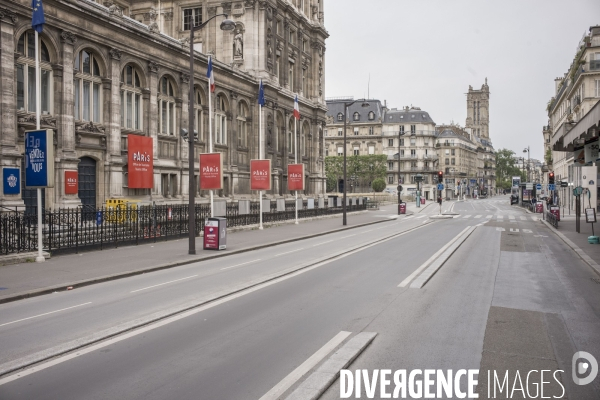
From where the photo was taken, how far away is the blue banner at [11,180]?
23095 millimetres

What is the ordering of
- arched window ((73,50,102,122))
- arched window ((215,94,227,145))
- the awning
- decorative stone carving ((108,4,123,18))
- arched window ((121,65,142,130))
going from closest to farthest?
the awning < arched window ((73,50,102,122)) < decorative stone carving ((108,4,123,18)) < arched window ((121,65,142,130)) < arched window ((215,94,227,145))

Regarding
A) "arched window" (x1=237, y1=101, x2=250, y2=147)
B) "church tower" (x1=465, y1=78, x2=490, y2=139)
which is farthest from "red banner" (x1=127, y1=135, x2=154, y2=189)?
"church tower" (x1=465, y1=78, x2=490, y2=139)

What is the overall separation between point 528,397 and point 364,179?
351ft

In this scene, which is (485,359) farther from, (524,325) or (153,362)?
(153,362)

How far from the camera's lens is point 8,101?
24.2m

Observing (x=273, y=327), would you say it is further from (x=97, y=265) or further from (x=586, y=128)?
(x=586, y=128)

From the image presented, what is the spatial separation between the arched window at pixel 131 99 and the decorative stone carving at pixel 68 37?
4.81m

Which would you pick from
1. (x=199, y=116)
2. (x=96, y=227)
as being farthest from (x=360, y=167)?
(x=96, y=227)

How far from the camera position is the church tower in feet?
626

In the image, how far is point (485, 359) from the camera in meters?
7.36

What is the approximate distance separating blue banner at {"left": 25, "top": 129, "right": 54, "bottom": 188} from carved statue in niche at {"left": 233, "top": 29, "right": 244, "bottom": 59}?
34727 mm

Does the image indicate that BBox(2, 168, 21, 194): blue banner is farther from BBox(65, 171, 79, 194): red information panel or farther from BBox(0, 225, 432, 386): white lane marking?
BBox(0, 225, 432, 386): white lane marking

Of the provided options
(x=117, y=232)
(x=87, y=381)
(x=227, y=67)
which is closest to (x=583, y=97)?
(x=227, y=67)

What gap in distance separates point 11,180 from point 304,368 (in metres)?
21.0
